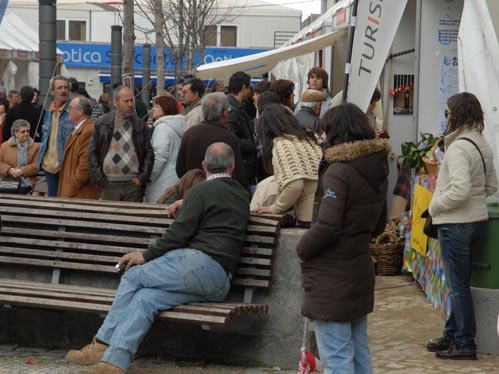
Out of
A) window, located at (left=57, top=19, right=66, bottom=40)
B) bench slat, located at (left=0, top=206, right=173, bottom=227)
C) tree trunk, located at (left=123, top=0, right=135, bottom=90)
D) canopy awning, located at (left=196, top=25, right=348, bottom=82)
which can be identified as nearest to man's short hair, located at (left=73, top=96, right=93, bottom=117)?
bench slat, located at (left=0, top=206, right=173, bottom=227)

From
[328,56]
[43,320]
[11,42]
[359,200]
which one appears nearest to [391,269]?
[43,320]

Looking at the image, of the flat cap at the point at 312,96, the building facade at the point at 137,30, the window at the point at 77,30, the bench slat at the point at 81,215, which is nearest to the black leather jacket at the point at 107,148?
the bench slat at the point at 81,215

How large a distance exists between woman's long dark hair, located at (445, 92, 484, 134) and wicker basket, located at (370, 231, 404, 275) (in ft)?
12.2

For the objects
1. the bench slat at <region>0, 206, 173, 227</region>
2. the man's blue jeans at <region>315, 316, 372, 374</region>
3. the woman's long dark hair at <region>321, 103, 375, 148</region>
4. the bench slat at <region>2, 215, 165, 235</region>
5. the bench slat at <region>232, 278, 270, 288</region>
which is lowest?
the man's blue jeans at <region>315, 316, 372, 374</region>

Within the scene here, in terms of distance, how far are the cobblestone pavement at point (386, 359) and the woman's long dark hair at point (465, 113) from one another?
1.59 m

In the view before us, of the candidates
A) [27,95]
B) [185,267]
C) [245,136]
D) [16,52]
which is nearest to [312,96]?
[245,136]

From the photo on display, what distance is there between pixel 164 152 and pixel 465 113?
303cm

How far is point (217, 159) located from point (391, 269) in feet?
14.7

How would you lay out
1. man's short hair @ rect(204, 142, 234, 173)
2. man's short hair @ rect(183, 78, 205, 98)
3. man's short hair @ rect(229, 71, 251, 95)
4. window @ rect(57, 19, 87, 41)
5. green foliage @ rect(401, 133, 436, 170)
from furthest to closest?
window @ rect(57, 19, 87, 41) → green foliage @ rect(401, 133, 436, 170) → man's short hair @ rect(229, 71, 251, 95) → man's short hair @ rect(183, 78, 205, 98) → man's short hair @ rect(204, 142, 234, 173)

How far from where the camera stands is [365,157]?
570 cm

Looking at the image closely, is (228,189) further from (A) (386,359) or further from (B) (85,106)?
(B) (85,106)

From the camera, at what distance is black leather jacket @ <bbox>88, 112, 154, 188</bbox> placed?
910 cm

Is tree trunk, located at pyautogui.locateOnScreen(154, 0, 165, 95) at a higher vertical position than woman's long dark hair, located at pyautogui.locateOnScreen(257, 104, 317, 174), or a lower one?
higher

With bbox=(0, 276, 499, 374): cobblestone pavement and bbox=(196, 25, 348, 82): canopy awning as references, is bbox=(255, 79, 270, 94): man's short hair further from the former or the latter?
bbox=(0, 276, 499, 374): cobblestone pavement
